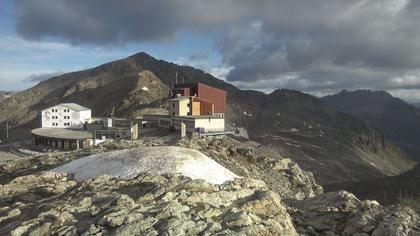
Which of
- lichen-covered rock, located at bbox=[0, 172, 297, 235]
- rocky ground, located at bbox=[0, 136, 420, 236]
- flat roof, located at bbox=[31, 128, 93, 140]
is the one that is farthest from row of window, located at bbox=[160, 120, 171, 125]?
lichen-covered rock, located at bbox=[0, 172, 297, 235]

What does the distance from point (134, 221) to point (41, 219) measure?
5188 mm

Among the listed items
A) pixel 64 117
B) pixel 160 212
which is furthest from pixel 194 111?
pixel 160 212

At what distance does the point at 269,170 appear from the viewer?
50.9 metres

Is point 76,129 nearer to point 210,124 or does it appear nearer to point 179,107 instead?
point 179,107

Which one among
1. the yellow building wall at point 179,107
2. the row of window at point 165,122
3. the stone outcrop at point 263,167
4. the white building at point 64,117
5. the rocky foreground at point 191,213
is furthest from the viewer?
the white building at point 64,117

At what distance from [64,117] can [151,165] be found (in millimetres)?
76303

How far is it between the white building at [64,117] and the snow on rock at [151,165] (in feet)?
223

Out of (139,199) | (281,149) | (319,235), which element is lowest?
(281,149)

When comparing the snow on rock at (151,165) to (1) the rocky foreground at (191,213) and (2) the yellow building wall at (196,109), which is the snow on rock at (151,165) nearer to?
(1) the rocky foreground at (191,213)

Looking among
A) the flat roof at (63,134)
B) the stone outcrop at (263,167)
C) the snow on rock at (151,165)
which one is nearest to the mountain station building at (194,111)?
the flat roof at (63,134)

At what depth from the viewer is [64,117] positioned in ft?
336

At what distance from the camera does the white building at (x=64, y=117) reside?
102 m

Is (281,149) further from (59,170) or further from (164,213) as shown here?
(164,213)

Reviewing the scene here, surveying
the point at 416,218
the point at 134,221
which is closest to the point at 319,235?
the point at 416,218
